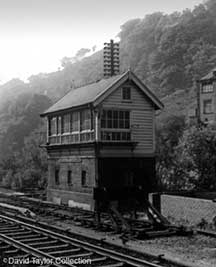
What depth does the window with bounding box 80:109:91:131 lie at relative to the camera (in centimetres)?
2488

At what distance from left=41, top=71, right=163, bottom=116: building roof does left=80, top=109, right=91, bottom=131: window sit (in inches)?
24.5

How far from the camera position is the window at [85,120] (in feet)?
81.6

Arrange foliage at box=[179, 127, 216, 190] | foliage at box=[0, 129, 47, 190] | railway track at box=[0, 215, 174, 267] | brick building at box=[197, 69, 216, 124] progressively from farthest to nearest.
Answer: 1. brick building at box=[197, 69, 216, 124]
2. foliage at box=[0, 129, 47, 190]
3. foliage at box=[179, 127, 216, 190]
4. railway track at box=[0, 215, 174, 267]

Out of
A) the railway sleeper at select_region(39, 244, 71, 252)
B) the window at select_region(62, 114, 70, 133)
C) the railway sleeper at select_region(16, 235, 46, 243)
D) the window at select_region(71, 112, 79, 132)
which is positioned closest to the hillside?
the window at select_region(62, 114, 70, 133)

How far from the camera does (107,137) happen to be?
80.2ft

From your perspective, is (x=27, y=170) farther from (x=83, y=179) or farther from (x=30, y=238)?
(x=30, y=238)

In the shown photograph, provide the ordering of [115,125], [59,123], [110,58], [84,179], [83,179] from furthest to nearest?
[110,58], [59,123], [83,179], [84,179], [115,125]

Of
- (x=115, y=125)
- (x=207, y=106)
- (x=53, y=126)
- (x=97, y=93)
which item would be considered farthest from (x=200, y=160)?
(x=207, y=106)

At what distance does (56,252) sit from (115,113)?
44.4 ft

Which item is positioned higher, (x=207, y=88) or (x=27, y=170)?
(x=207, y=88)

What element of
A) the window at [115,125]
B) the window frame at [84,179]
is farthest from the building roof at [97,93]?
the window frame at [84,179]

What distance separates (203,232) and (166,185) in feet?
45.6

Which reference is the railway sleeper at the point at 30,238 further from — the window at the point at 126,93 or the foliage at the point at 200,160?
the foliage at the point at 200,160

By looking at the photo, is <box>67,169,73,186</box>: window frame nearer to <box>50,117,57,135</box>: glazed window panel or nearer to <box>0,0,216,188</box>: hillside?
<box>50,117,57,135</box>: glazed window panel
